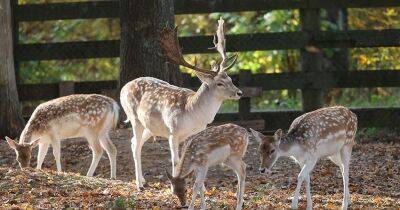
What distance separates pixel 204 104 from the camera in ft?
37.2

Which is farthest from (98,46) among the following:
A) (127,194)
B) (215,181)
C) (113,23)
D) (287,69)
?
Answer: (113,23)

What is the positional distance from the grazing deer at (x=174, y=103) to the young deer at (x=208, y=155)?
0.97 meters

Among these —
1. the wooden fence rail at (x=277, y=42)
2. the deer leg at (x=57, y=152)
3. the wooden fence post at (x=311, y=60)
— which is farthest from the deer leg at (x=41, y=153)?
the wooden fence post at (x=311, y=60)

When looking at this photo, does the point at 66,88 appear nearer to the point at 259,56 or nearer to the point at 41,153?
the point at 41,153

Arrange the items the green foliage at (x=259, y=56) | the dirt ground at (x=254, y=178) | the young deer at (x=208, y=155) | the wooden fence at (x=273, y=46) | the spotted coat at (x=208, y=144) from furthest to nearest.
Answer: the green foliage at (x=259, y=56)
the wooden fence at (x=273, y=46)
the dirt ground at (x=254, y=178)
the spotted coat at (x=208, y=144)
the young deer at (x=208, y=155)

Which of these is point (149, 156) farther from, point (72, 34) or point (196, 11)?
point (72, 34)

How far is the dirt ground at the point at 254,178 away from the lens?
1051 cm

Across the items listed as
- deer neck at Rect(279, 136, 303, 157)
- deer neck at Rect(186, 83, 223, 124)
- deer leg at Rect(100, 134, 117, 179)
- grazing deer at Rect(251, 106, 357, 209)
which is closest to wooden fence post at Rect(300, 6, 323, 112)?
deer leg at Rect(100, 134, 117, 179)

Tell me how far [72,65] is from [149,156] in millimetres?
13403

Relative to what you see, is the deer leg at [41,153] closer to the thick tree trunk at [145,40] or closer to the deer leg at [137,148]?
the deer leg at [137,148]

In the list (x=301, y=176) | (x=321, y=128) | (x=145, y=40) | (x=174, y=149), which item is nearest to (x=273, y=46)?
(x=145, y=40)

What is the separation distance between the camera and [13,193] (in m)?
10.5

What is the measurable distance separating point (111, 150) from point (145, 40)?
8.51ft

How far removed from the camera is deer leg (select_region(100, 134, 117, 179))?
1232 centimetres
